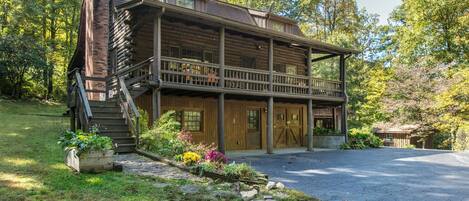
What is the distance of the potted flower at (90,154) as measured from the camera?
7.16 metres

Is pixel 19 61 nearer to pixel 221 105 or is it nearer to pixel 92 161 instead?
pixel 221 105

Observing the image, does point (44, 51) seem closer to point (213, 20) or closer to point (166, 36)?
point (166, 36)

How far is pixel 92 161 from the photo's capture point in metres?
7.27

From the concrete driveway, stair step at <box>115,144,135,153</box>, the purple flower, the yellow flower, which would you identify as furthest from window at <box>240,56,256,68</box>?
the yellow flower

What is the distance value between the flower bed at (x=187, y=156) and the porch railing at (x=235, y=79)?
8.20 feet

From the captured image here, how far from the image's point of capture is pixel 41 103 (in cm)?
2522

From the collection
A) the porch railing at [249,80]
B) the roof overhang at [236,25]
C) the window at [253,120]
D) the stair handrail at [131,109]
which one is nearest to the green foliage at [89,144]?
the stair handrail at [131,109]

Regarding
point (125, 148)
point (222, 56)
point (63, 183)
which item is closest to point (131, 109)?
point (125, 148)

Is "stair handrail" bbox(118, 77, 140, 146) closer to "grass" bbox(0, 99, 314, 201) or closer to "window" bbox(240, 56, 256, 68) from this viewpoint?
"grass" bbox(0, 99, 314, 201)

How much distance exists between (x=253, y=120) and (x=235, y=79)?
4643 millimetres

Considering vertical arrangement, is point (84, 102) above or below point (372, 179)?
above

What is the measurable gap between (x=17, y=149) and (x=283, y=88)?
1077 cm

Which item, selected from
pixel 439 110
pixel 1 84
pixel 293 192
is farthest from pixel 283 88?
pixel 1 84

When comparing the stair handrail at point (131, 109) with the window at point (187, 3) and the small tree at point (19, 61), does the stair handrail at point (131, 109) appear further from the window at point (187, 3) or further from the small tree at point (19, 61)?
the small tree at point (19, 61)
